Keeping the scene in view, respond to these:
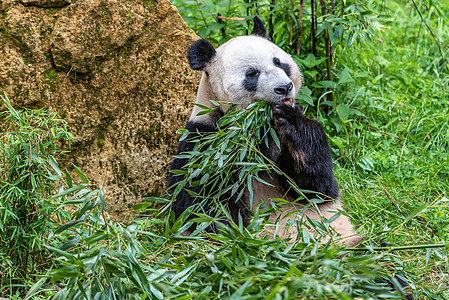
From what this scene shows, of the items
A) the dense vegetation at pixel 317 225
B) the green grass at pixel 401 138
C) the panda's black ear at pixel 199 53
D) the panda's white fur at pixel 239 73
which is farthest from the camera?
the green grass at pixel 401 138

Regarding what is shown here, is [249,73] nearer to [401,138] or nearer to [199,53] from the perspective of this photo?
[199,53]

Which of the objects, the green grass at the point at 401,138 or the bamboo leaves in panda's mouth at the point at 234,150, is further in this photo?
the green grass at the point at 401,138

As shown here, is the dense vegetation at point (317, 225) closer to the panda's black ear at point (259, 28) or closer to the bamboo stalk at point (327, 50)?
the bamboo stalk at point (327, 50)

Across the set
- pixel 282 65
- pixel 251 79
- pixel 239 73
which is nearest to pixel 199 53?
pixel 239 73

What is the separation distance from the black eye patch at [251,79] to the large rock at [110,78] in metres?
1.10

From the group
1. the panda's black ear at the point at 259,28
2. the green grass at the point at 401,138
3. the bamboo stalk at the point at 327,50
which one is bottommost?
the green grass at the point at 401,138

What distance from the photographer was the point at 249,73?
13.1 feet

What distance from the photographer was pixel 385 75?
653cm

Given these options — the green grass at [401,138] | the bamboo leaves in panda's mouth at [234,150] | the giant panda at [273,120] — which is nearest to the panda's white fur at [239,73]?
the giant panda at [273,120]

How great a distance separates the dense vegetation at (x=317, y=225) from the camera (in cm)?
256

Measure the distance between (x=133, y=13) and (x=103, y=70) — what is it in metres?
0.60

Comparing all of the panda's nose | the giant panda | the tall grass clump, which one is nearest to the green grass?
the giant panda

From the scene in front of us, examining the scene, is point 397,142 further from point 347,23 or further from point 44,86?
point 44,86

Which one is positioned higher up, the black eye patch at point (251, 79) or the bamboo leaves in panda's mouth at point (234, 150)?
the black eye patch at point (251, 79)
